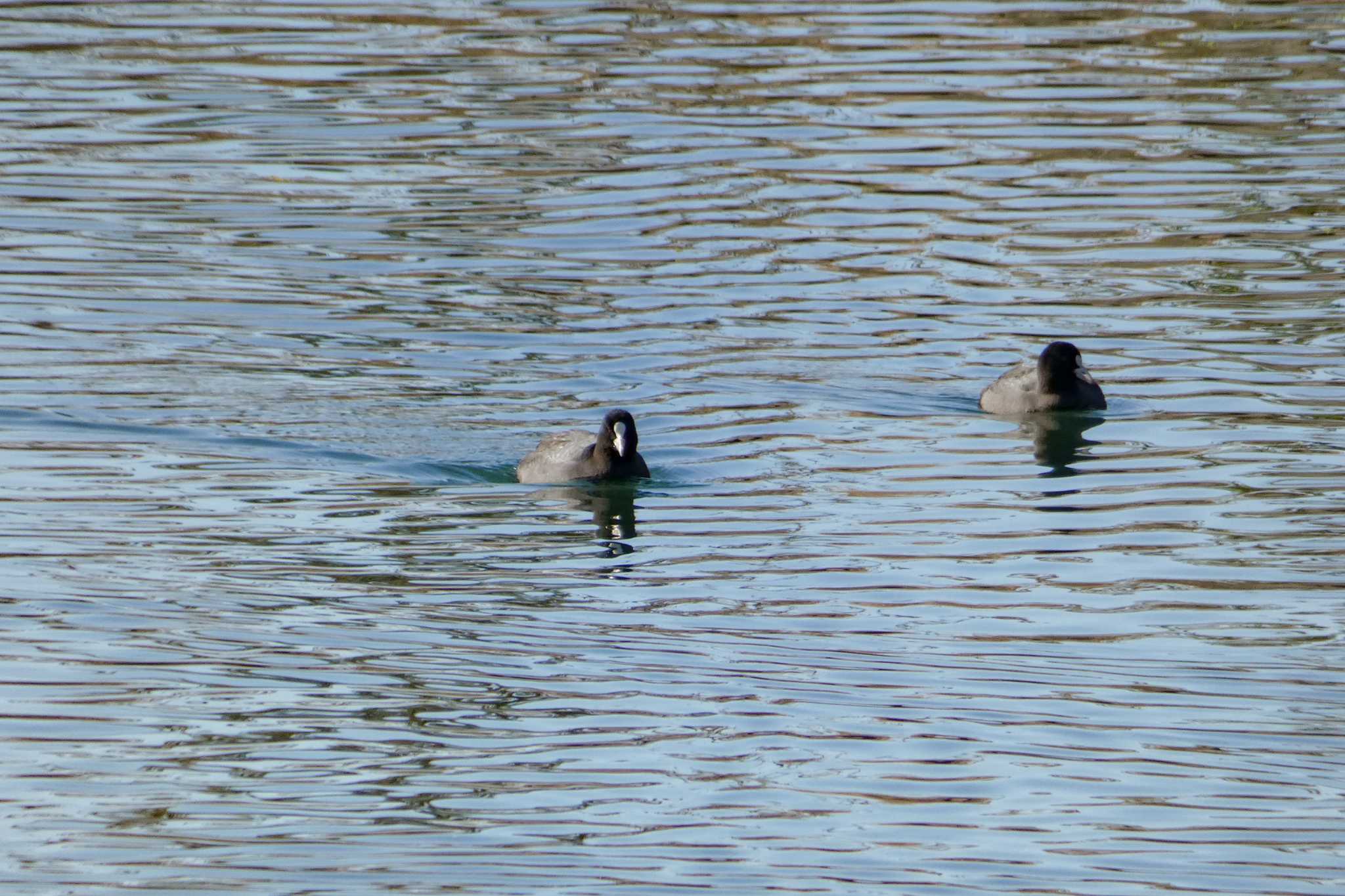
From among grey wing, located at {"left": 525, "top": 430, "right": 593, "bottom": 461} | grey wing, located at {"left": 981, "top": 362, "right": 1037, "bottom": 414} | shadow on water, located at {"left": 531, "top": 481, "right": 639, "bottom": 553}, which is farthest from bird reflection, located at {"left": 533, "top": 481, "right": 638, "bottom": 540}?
grey wing, located at {"left": 981, "top": 362, "right": 1037, "bottom": 414}

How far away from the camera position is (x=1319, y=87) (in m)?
26.2

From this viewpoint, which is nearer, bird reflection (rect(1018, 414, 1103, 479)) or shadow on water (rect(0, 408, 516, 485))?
shadow on water (rect(0, 408, 516, 485))

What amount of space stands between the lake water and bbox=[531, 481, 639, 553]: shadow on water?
52 millimetres

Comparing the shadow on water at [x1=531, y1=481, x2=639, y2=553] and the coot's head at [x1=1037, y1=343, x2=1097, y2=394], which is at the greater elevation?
the coot's head at [x1=1037, y1=343, x2=1097, y2=394]

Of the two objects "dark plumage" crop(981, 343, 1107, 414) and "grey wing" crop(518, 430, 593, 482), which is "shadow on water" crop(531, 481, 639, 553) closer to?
"grey wing" crop(518, 430, 593, 482)

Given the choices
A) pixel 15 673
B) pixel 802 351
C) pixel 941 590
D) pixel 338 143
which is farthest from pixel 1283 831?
pixel 338 143

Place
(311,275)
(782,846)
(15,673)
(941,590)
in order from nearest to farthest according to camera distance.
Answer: (782,846), (15,673), (941,590), (311,275)

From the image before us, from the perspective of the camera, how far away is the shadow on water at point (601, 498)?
1500 cm

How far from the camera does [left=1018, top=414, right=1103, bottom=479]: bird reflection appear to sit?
54.0ft

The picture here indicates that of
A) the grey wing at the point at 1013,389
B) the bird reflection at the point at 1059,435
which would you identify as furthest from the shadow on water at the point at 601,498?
the grey wing at the point at 1013,389

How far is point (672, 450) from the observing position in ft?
54.0

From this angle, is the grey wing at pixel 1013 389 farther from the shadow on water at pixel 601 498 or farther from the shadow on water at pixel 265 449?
the shadow on water at pixel 265 449

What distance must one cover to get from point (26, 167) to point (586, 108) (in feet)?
19.1

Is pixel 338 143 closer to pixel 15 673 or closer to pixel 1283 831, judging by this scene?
pixel 15 673
